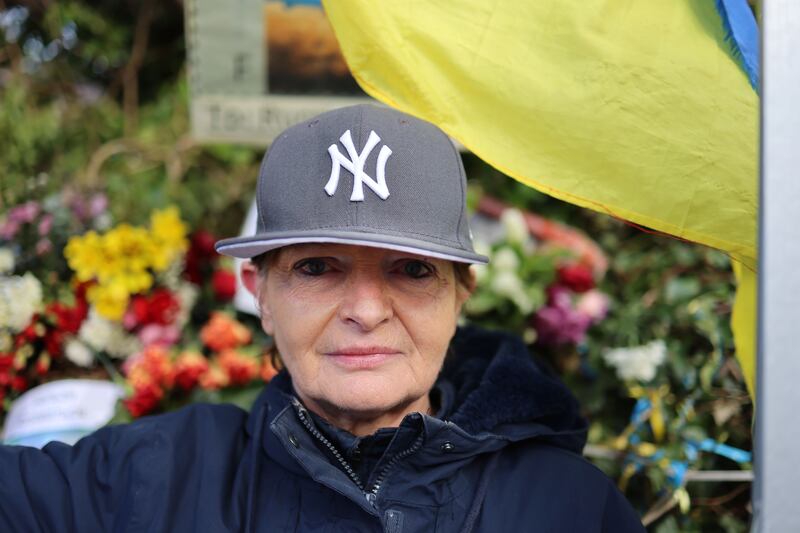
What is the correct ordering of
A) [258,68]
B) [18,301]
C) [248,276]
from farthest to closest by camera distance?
[258,68] < [18,301] < [248,276]

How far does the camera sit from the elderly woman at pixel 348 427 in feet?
5.12

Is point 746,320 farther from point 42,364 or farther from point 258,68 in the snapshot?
point 258,68

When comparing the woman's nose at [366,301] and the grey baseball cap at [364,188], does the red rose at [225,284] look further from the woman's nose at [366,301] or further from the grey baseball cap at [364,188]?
the woman's nose at [366,301]

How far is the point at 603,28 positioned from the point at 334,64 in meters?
2.13

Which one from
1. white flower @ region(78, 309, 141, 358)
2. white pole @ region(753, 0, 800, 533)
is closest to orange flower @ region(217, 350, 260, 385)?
white flower @ region(78, 309, 141, 358)

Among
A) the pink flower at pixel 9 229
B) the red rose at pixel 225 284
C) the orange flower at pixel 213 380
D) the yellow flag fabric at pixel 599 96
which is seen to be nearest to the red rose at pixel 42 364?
the pink flower at pixel 9 229

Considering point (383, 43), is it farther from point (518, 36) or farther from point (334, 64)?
point (334, 64)

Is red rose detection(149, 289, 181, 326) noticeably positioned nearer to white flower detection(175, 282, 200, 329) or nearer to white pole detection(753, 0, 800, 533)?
white flower detection(175, 282, 200, 329)

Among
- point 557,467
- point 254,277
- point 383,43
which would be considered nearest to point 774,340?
point 557,467

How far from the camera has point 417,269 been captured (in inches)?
65.7

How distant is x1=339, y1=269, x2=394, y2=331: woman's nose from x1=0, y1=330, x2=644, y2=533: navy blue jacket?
0.22m

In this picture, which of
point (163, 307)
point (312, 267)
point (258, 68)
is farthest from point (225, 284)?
point (312, 267)

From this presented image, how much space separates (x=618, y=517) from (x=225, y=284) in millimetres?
1927

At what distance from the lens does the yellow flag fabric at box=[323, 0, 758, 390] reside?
148cm
